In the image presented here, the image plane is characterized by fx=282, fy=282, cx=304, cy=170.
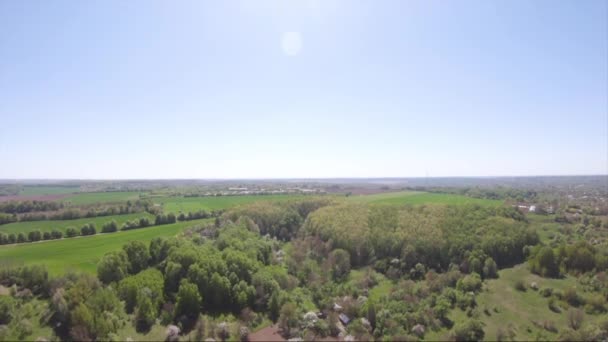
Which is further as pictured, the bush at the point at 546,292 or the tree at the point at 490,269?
the tree at the point at 490,269

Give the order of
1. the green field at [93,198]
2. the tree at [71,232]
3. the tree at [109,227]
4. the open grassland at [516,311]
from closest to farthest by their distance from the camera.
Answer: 1. the open grassland at [516,311]
2. the tree at [71,232]
3. the tree at [109,227]
4. the green field at [93,198]

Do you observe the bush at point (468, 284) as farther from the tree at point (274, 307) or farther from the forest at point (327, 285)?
the tree at point (274, 307)

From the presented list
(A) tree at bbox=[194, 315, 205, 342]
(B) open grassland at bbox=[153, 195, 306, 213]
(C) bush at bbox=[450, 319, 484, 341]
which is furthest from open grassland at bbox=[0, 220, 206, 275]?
(C) bush at bbox=[450, 319, 484, 341]


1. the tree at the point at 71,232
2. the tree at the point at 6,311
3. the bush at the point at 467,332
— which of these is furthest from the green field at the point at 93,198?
the bush at the point at 467,332

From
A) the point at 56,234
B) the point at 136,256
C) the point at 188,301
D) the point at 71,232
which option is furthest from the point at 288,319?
the point at 56,234

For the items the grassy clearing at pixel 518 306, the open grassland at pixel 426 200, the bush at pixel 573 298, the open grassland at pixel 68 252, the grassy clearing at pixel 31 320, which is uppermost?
the open grassland at pixel 426 200

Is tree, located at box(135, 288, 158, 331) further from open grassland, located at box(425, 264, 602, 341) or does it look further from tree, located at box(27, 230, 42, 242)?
tree, located at box(27, 230, 42, 242)

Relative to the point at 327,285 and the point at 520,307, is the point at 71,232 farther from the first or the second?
the point at 520,307
